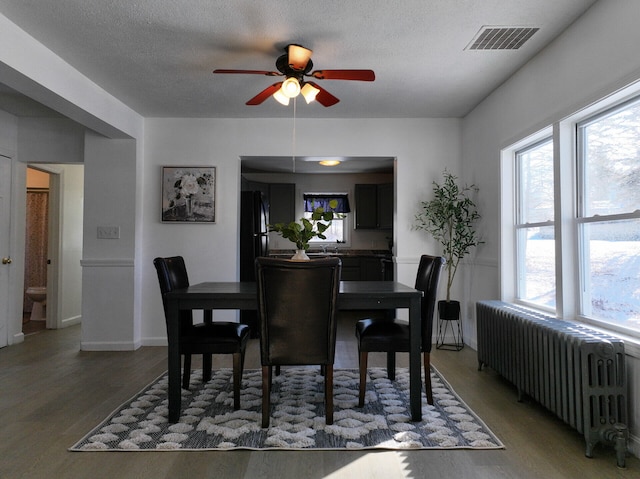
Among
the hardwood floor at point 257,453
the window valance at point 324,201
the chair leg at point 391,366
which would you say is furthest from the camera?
the window valance at point 324,201

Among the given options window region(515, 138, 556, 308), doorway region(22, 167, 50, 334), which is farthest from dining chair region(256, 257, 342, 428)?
doorway region(22, 167, 50, 334)

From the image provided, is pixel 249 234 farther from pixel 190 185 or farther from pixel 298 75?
pixel 298 75

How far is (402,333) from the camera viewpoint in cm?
268

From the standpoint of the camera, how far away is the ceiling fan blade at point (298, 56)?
2792 mm

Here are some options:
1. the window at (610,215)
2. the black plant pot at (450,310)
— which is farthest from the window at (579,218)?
→ the black plant pot at (450,310)

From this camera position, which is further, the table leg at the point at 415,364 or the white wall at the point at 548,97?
the table leg at the point at 415,364

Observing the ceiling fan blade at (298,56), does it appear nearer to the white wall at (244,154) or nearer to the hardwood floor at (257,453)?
the white wall at (244,154)

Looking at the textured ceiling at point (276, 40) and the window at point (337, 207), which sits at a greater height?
the textured ceiling at point (276, 40)

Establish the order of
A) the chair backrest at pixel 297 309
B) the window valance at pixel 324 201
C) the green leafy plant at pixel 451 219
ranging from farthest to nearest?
1. the window valance at pixel 324 201
2. the green leafy plant at pixel 451 219
3. the chair backrest at pixel 297 309

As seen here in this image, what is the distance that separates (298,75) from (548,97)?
171cm

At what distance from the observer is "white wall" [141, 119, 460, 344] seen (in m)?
4.52

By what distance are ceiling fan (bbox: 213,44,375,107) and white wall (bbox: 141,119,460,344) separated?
155cm

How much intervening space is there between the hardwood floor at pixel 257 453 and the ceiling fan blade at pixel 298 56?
239 cm

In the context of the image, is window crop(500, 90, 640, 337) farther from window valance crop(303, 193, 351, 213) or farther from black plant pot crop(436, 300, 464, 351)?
window valance crop(303, 193, 351, 213)
